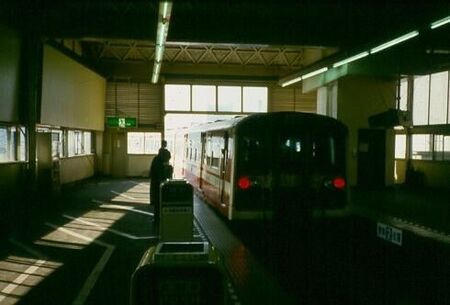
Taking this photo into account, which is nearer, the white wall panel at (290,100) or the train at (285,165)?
the train at (285,165)

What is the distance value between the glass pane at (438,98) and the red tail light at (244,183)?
551 inches

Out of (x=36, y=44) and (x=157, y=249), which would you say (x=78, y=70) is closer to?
(x=36, y=44)

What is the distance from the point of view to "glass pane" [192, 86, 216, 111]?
26.8 metres

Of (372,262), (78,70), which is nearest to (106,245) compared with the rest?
(372,262)

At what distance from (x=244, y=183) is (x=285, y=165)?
0.86 meters

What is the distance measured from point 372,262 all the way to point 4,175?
9.28 metres

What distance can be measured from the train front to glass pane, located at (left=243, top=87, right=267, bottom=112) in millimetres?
16918

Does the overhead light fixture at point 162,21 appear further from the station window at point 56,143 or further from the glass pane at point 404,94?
the glass pane at point 404,94

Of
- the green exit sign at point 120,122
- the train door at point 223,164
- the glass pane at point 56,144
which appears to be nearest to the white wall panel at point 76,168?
the glass pane at point 56,144

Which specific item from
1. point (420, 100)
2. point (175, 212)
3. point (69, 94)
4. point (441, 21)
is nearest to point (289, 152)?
point (175, 212)

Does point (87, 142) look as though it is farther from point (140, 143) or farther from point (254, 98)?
point (254, 98)

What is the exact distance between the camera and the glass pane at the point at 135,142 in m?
26.8

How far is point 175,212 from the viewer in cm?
875

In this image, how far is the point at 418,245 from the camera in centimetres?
972
